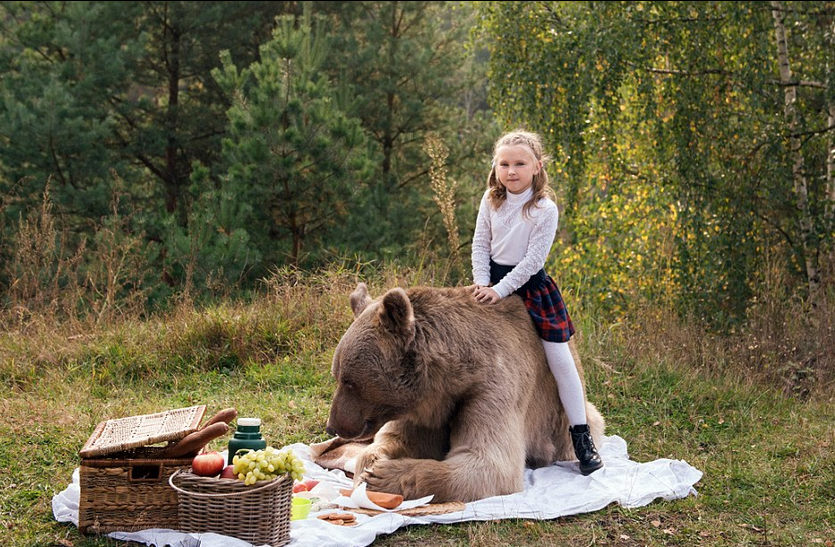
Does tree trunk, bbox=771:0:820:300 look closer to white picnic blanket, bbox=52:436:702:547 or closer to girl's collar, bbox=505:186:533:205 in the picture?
white picnic blanket, bbox=52:436:702:547

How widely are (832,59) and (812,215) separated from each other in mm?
1484

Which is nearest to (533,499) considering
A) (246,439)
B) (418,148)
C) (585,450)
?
(585,450)

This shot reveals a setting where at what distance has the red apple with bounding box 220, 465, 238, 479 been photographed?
147 inches

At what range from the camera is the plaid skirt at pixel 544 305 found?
16.3 feet

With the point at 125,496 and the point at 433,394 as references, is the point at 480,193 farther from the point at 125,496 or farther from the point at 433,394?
the point at 125,496

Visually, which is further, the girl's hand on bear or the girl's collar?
the girl's collar

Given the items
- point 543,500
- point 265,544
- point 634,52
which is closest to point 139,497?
point 265,544

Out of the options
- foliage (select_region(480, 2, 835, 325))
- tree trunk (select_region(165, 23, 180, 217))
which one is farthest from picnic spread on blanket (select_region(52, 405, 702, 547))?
tree trunk (select_region(165, 23, 180, 217))

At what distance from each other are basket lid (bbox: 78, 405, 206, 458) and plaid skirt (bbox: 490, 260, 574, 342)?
193 centimetres

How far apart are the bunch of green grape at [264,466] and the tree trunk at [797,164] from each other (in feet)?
19.6

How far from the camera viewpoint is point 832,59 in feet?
27.0

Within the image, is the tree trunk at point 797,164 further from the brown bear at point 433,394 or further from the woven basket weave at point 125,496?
the woven basket weave at point 125,496

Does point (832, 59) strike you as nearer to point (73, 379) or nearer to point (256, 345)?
point (256, 345)

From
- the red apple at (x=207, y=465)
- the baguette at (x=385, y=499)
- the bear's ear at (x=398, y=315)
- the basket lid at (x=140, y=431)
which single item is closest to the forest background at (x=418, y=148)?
the basket lid at (x=140, y=431)
